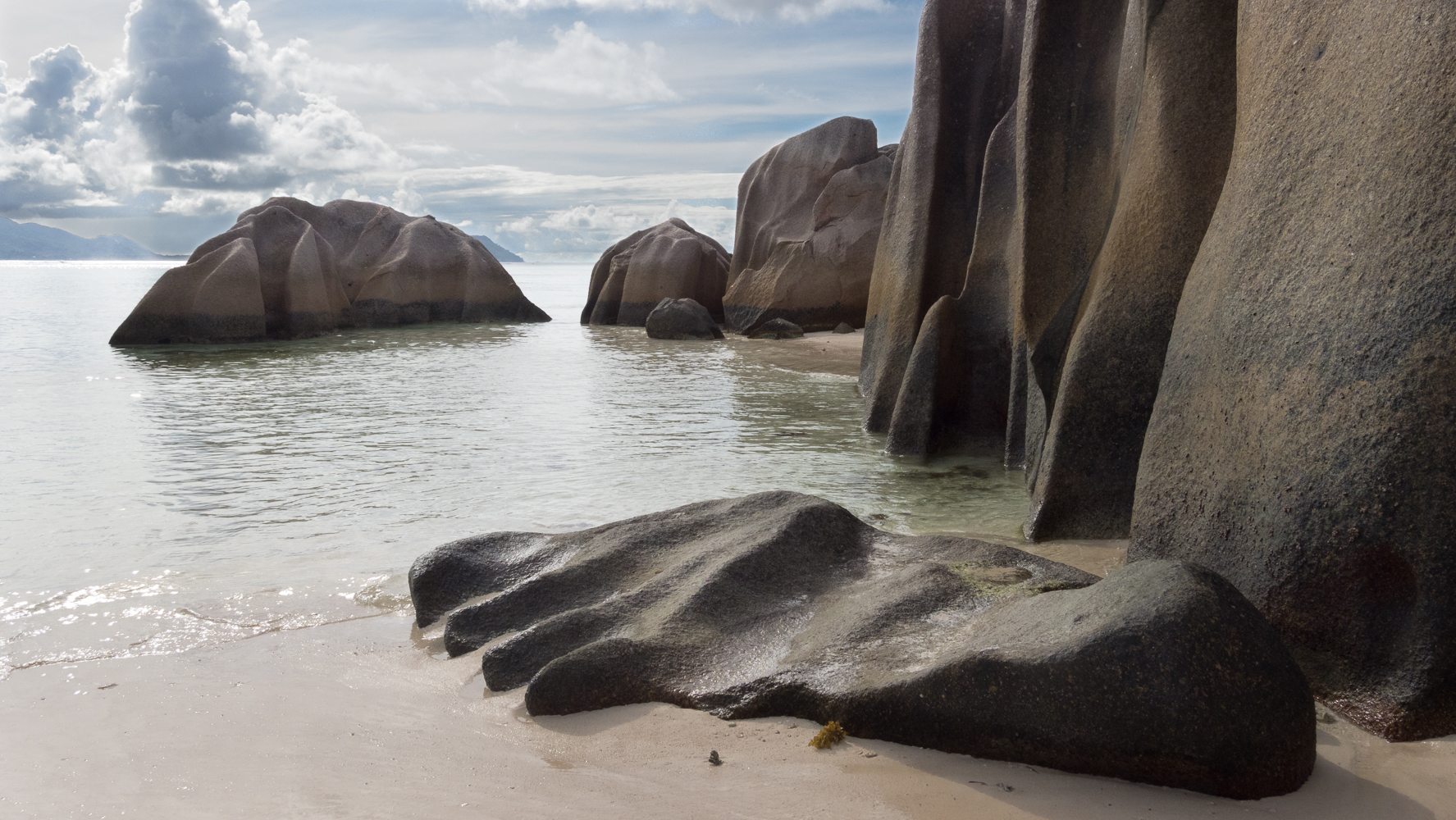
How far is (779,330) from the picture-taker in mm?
21875

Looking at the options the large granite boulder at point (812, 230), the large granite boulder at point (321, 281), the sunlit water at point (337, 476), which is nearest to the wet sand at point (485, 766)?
the sunlit water at point (337, 476)

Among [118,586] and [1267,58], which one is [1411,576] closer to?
[1267,58]

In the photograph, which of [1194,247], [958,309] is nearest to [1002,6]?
[958,309]

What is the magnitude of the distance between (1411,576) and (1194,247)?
7.22 ft

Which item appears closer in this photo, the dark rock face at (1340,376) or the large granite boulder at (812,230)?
the dark rock face at (1340,376)

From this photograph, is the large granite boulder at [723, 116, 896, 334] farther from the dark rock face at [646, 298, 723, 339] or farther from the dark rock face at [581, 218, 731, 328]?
the dark rock face at [581, 218, 731, 328]

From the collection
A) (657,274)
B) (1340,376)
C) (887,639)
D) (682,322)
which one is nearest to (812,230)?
(682,322)

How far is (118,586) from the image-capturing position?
489 centimetres

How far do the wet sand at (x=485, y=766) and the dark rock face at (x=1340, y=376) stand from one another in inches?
12.8

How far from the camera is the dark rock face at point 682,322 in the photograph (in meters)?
22.3

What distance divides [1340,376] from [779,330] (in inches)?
742

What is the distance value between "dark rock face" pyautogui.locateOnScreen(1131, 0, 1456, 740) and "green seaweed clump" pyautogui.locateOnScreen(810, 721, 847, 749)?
1.36m

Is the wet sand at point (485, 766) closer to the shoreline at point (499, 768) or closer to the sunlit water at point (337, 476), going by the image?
the shoreline at point (499, 768)

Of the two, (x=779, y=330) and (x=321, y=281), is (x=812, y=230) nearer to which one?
(x=779, y=330)
